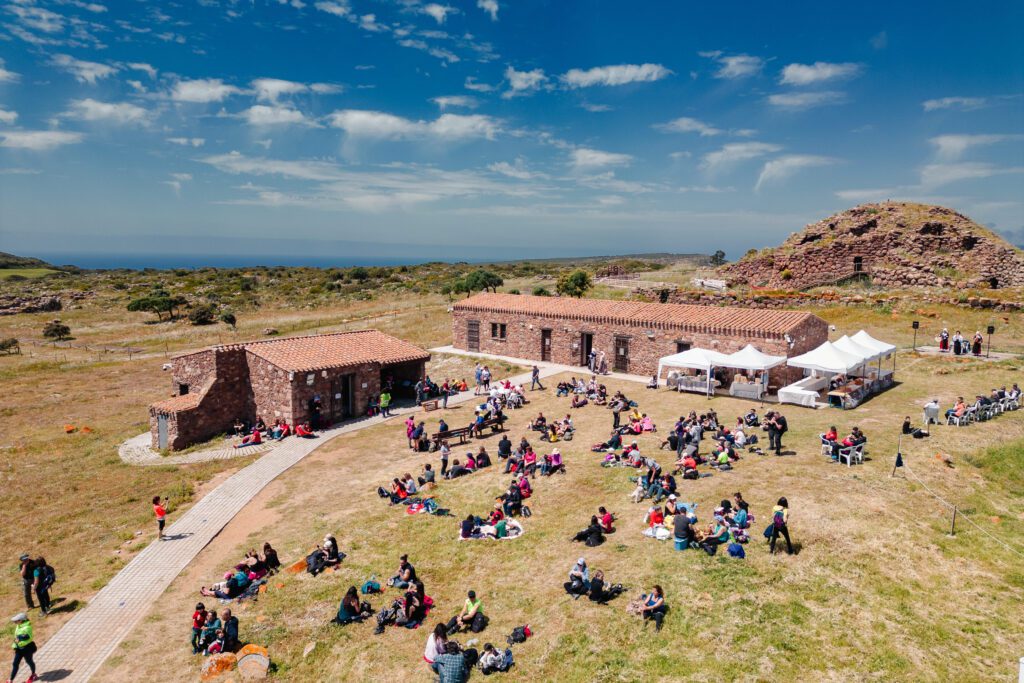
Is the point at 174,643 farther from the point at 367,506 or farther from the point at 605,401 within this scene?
the point at 605,401

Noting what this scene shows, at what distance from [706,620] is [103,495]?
735 inches

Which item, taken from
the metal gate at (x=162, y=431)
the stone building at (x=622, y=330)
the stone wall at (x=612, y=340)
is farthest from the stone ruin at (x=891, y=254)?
Answer: the metal gate at (x=162, y=431)

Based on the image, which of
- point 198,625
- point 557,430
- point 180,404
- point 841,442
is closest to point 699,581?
point 841,442

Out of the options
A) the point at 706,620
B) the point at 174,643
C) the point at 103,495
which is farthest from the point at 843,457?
the point at 103,495

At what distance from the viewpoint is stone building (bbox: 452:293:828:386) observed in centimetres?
2698

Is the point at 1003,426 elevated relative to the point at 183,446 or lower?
elevated

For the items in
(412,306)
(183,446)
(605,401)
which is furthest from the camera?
(412,306)

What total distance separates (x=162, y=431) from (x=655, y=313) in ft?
77.5

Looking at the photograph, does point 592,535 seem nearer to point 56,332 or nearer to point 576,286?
A: point 576,286

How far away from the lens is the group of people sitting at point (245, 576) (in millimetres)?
12836

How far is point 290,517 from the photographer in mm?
16562

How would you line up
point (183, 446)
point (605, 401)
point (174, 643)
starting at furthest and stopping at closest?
1. point (605, 401)
2. point (183, 446)
3. point (174, 643)

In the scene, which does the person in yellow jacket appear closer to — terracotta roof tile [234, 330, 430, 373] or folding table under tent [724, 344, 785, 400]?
terracotta roof tile [234, 330, 430, 373]

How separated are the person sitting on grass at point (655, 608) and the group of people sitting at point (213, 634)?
25.5ft
